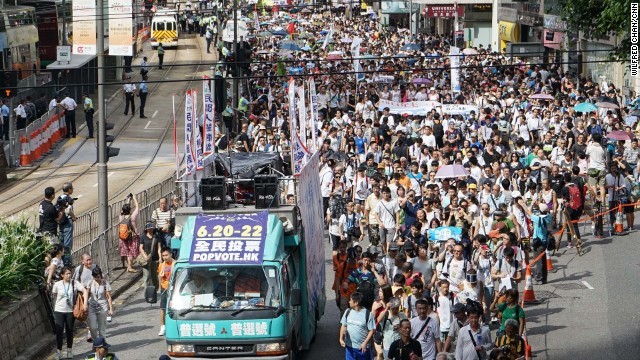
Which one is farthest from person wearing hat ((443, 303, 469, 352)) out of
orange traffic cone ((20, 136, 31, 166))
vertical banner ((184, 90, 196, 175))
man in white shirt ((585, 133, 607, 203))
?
orange traffic cone ((20, 136, 31, 166))

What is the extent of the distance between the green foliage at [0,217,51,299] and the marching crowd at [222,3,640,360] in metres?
4.86

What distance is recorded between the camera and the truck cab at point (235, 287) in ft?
54.5

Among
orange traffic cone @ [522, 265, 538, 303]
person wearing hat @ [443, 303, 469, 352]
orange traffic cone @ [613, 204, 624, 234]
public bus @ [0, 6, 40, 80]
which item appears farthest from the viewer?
public bus @ [0, 6, 40, 80]

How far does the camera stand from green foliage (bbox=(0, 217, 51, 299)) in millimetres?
19969

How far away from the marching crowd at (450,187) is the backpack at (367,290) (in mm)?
25

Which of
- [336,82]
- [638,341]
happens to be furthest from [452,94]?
[638,341]

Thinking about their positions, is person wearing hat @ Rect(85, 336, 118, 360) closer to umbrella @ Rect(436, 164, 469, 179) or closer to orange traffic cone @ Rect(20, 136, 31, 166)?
umbrella @ Rect(436, 164, 469, 179)

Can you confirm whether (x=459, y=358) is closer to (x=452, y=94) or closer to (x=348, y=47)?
(x=452, y=94)

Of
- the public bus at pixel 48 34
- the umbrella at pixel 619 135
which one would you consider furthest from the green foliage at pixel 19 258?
the public bus at pixel 48 34

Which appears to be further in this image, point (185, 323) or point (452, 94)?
point (452, 94)

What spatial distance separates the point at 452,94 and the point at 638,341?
993 inches

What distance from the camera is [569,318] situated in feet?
67.7

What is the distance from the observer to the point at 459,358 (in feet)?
52.3

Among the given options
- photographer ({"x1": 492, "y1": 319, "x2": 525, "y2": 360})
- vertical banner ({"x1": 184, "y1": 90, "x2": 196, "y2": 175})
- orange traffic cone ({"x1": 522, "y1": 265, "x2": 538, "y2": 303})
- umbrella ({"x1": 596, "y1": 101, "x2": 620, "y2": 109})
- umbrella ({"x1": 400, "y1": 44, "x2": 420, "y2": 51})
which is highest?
umbrella ({"x1": 400, "y1": 44, "x2": 420, "y2": 51})
